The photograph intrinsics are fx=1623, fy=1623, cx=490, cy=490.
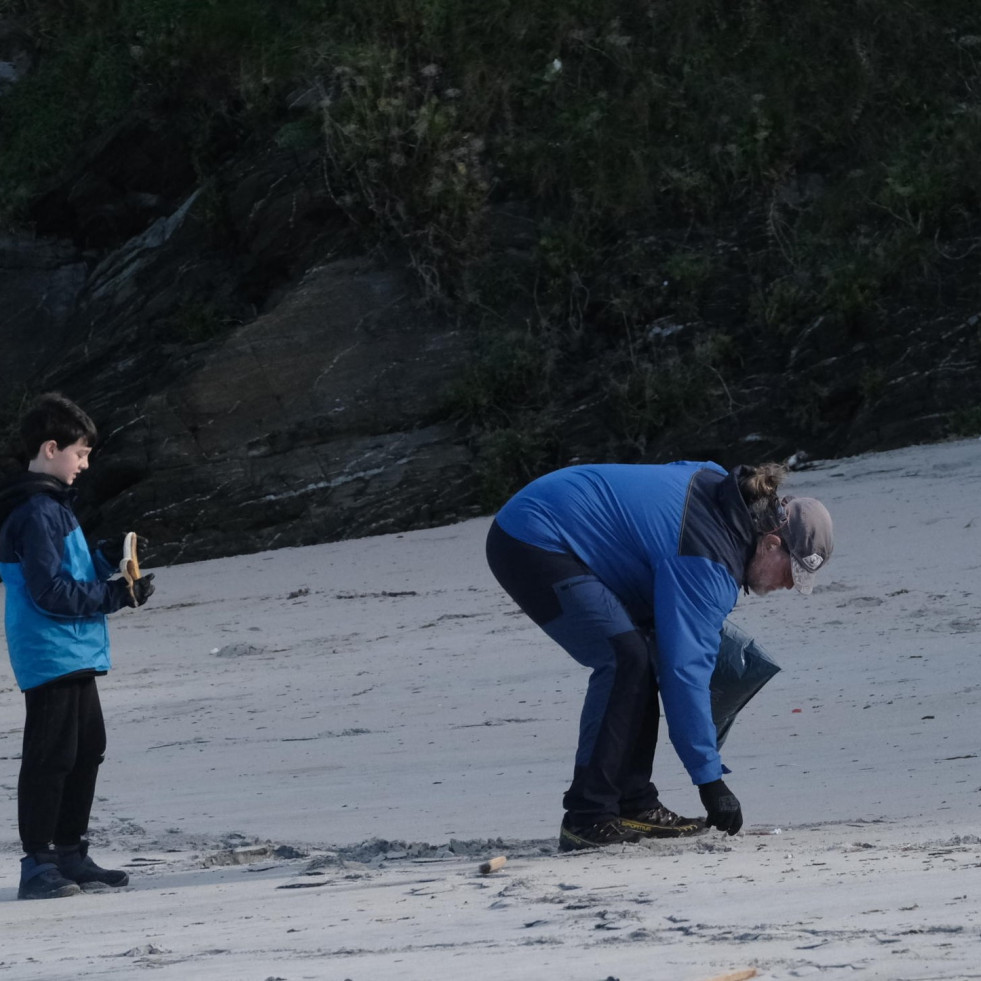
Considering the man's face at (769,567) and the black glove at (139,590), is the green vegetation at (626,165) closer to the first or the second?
the black glove at (139,590)

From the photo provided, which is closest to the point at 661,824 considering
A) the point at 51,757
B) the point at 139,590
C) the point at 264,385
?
the point at 139,590

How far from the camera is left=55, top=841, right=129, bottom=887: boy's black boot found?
4195 mm

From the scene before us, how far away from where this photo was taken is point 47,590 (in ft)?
13.5

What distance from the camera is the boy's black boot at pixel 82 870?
4.20 m

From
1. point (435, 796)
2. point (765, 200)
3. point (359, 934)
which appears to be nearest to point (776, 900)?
point (359, 934)

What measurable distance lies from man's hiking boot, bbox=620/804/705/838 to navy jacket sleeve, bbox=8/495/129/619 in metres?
1.41

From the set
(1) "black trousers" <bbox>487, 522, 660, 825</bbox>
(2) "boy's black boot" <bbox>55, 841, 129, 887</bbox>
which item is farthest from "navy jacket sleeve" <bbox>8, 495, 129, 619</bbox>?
(1) "black trousers" <bbox>487, 522, 660, 825</bbox>

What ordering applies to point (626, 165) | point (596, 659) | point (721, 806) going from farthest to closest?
1. point (626, 165)
2. point (596, 659)
3. point (721, 806)

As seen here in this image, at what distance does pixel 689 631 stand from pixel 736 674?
454 millimetres

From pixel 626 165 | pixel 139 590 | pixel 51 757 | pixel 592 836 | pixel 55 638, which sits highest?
pixel 626 165

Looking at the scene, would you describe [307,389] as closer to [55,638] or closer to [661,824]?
[55,638]

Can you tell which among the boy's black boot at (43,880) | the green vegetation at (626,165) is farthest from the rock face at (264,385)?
the boy's black boot at (43,880)

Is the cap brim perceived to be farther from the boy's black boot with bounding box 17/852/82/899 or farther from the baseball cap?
the boy's black boot with bounding box 17/852/82/899

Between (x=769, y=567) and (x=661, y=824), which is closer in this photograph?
(x=769, y=567)
